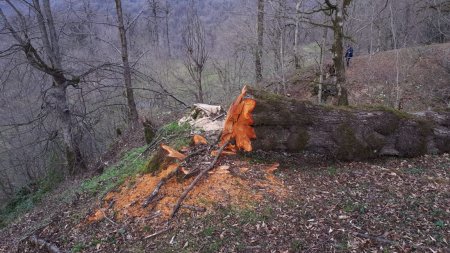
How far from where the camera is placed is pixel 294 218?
4.37 metres

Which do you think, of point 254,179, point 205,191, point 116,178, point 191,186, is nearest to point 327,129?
point 254,179

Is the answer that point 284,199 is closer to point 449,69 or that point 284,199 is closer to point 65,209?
point 65,209

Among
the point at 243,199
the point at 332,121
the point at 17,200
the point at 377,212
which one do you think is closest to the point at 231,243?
the point at 243,199

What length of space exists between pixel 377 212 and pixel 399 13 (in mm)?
22674

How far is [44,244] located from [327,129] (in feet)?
16.3

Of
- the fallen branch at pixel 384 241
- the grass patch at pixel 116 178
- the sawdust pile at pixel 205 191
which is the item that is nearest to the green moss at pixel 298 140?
the sawdust pile at pixel 205 191

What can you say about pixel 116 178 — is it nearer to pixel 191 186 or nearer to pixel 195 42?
pixel 191 186

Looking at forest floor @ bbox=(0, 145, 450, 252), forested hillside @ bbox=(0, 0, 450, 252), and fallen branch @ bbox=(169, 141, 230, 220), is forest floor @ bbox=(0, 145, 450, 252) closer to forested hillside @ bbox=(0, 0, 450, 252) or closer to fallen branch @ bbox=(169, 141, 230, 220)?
forested hillside @ bbox=(0, 0, 450, 252)

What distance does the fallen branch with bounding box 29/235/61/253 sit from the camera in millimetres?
4647

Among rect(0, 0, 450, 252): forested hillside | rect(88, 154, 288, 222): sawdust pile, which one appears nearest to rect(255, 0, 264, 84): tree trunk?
rect(0, 0, 450, 252): forested hillside

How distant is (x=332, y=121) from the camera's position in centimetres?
612

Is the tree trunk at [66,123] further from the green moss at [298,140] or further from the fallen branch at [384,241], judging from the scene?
the fallen branch at [384,241]

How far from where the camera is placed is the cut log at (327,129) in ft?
18.9

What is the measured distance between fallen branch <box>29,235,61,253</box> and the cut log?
10.1 ft
